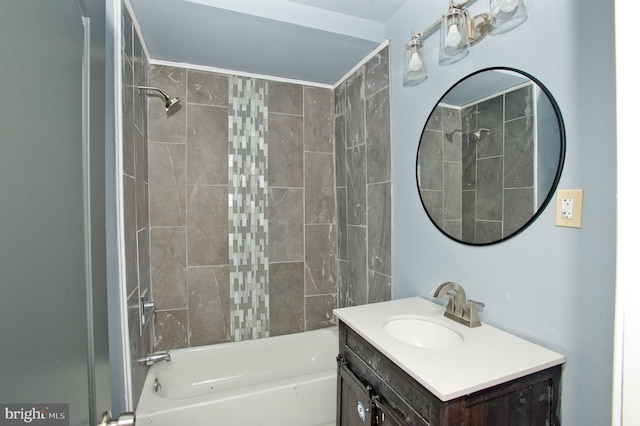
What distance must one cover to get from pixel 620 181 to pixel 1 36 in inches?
32.6

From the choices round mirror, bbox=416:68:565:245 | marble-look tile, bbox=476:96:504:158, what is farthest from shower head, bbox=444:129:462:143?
marble-look tile, bbox=476:96:504:158

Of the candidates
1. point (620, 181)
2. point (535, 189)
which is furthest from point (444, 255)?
point (620, 181)

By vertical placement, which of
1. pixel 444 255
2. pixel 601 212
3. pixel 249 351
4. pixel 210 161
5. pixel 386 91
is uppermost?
pixel 386 91

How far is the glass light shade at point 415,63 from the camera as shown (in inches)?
57.2

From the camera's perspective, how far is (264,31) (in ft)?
5.74

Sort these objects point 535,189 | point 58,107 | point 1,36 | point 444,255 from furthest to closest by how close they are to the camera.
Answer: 1. point 444,255
2. point 535,189
3. point 58,107
4. point 1,36

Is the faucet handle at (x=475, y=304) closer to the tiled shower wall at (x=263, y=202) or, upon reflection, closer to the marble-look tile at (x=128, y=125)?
the tiled shower wall at (x=263, y=202)

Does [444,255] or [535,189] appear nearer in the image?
[535,189]

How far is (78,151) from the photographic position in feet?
1.73

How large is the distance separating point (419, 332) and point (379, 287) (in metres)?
0.68

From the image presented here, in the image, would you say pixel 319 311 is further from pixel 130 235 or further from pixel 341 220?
pixel 130 235

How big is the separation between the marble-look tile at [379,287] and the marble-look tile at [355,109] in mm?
966

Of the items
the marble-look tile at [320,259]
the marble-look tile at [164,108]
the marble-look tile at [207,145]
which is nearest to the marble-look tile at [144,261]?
the marble-look tile at [207,145]

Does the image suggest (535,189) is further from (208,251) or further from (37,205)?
(208,251)
